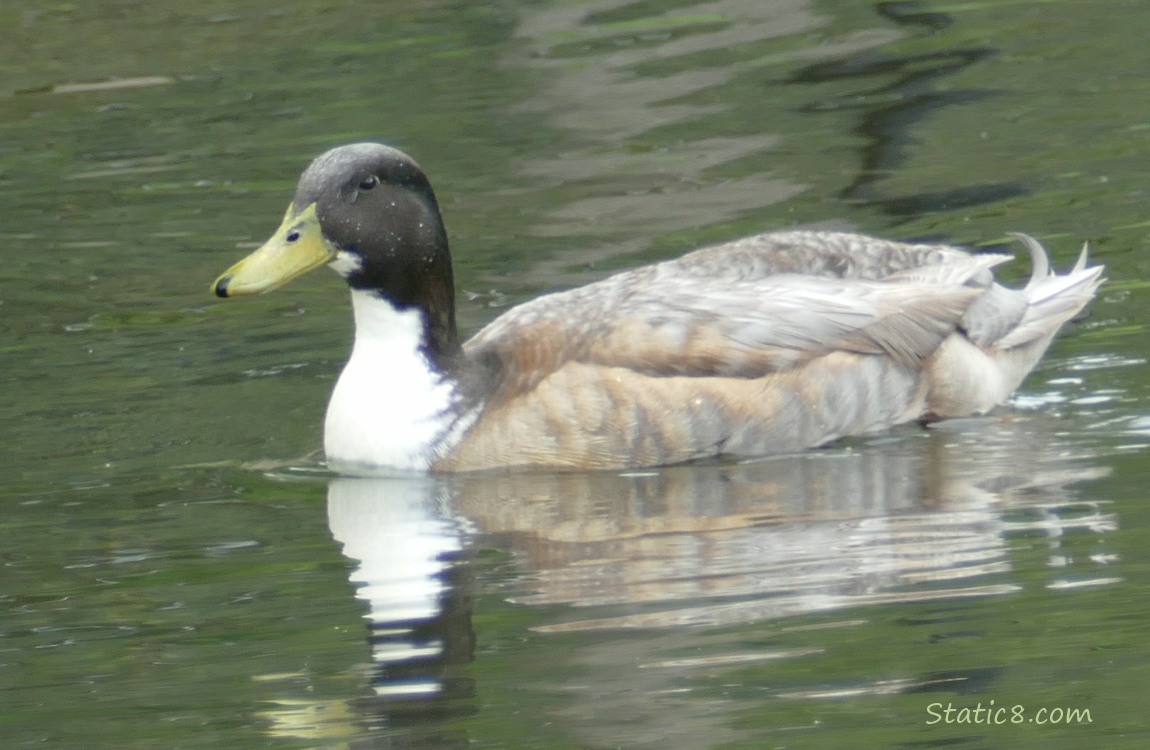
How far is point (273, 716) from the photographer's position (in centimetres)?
632

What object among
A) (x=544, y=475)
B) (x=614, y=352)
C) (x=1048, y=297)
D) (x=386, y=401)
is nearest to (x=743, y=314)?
(x=614, y=352)

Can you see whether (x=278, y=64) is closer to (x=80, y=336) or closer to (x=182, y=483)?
(x=80, y=336)

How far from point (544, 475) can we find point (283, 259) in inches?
56.6

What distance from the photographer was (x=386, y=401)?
9.26 meters

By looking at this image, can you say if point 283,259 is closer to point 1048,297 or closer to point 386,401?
point 386,401

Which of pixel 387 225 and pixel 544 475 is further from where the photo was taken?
pixel 387 225

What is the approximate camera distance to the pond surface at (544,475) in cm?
633

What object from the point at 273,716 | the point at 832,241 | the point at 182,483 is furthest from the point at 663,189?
the point at 273,716

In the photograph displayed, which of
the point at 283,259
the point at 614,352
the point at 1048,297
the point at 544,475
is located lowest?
the point at 544,475

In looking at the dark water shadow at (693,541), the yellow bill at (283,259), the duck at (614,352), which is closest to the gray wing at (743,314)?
the duck at (614,352)

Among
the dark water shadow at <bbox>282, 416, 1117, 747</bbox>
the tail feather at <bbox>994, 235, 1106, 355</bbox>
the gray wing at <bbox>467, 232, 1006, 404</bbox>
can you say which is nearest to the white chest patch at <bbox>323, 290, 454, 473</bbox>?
the dark water shadow at <bbox>282, 416, 1117, 747</bbox>

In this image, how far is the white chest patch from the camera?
30.1 feet

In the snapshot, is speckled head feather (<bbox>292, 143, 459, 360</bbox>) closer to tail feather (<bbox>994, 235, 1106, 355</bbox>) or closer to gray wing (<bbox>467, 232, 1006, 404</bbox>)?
gray wing (<bbox>467, 232, 1006, 404</bbox>)

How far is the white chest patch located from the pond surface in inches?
6.6
